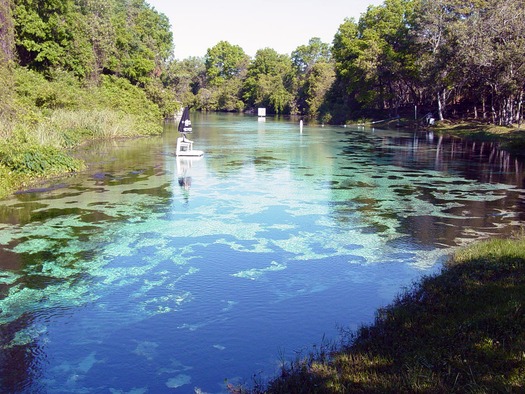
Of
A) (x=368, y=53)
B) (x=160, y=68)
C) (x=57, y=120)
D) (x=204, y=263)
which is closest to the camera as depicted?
(x=204, y=263)

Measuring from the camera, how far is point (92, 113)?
3522 cm

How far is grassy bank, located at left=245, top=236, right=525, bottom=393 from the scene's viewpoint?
4738 mm

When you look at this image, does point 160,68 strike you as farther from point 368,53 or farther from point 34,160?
point 34,160

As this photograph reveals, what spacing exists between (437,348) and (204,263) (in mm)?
5634

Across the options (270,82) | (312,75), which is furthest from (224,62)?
(312,75)

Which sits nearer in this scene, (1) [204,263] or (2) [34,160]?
(1) [204,263]

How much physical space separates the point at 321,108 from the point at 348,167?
5841 cm

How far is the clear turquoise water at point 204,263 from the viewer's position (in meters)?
6.54

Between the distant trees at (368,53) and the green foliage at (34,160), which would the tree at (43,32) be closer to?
the distant trees at (368,53)

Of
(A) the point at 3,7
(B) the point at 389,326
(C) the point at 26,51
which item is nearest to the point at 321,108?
(C) the point at 26,51

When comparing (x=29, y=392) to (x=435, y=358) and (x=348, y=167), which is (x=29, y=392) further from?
(x=348, y=167)

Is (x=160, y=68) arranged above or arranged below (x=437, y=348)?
above

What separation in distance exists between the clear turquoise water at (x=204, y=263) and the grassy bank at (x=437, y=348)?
61 cm

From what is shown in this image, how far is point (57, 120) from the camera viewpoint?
30.1 metres
